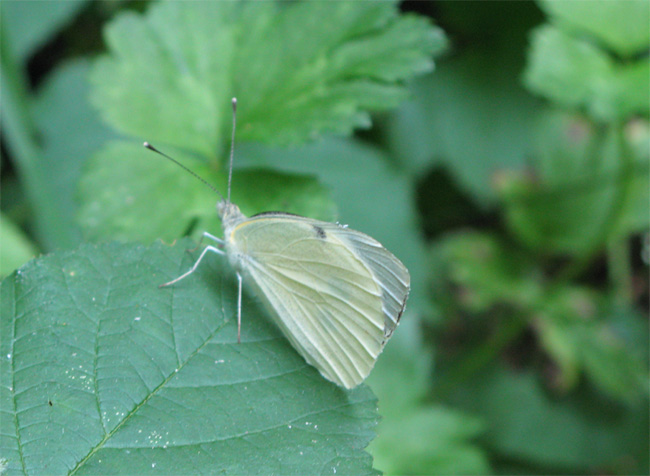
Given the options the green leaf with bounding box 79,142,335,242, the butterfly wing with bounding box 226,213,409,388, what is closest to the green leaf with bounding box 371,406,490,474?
the butterfly wing with bounding box 226,213,409,388

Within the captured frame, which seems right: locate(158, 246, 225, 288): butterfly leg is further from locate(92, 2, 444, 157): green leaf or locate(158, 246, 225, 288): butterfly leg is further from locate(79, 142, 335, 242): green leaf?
locate(92, 2, 444, 157): green leaf

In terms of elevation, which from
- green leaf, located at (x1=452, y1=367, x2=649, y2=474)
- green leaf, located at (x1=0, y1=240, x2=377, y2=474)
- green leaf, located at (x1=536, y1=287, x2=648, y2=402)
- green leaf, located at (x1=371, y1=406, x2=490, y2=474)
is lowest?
green leaf, located at (x1=452, y1=367, x2=649, y2=474)

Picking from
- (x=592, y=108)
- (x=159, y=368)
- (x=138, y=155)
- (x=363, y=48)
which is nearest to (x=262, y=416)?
(x=159, y=368)

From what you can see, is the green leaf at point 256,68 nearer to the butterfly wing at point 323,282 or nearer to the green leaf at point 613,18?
the butterfly wing at point 323,282

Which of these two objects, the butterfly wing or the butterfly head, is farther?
the butterfly head

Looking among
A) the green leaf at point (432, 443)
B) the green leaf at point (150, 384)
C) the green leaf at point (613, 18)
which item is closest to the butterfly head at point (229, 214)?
the green leaf at point (150, 384)

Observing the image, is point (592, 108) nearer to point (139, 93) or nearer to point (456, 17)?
point (456, 17)
